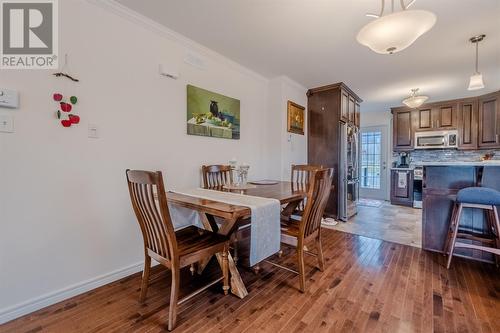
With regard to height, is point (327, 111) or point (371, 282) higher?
point (327, 111)

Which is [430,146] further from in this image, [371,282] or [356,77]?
[371,282]

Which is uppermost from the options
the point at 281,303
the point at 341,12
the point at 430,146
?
the point at 341,12

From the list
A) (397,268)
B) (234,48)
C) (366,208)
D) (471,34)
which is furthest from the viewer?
(366,208)

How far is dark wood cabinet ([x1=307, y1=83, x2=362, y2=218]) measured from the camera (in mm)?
3875

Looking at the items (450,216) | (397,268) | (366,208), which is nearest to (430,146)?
(366,208)

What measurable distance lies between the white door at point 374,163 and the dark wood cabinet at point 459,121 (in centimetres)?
44

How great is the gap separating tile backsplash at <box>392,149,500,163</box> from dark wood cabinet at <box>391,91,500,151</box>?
311 millimetres

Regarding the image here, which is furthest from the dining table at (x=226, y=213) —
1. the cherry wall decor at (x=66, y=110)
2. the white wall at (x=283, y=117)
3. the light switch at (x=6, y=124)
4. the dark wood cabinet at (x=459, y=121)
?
the dark wood cabinet at (x=459, y=121)

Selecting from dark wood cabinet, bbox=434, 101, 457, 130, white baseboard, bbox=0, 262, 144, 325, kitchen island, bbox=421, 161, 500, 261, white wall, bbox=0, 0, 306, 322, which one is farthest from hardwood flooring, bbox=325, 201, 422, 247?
white baseboard, bbox=0, 262, 144, 325

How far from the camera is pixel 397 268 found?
2.22 m

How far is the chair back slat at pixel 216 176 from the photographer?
2512 mm

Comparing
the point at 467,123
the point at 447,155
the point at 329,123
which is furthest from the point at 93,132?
the point at 447,155

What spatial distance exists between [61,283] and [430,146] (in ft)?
20.9

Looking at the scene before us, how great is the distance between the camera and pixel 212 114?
2805 mm
